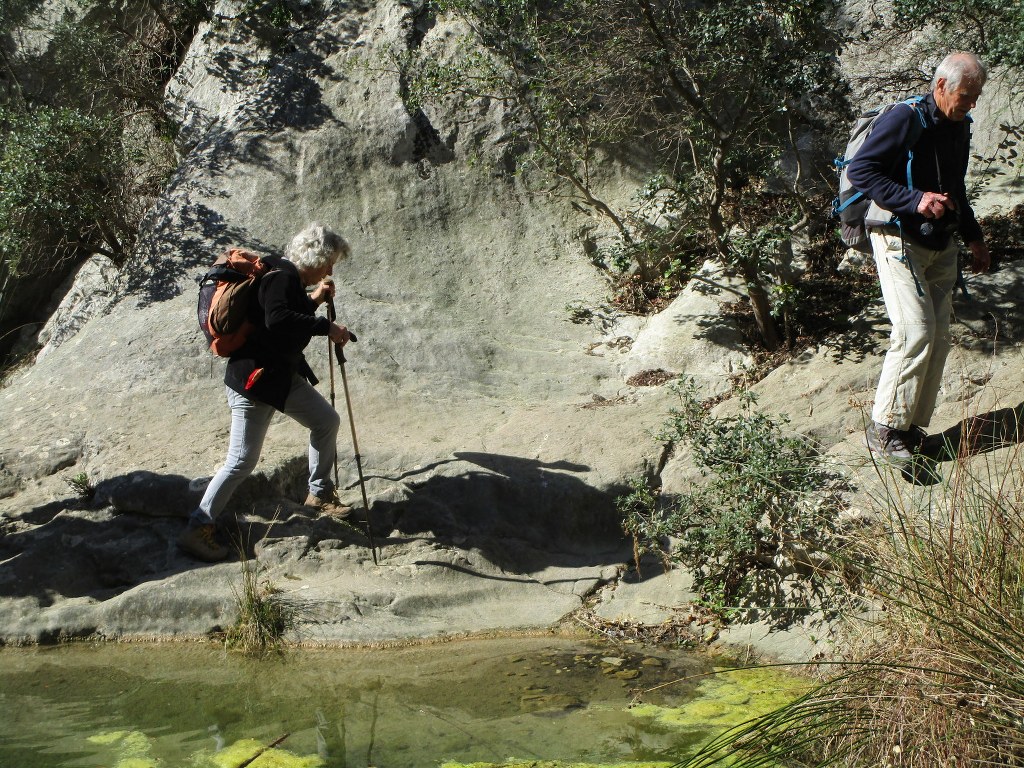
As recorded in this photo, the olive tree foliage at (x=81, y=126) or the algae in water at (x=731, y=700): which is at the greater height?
the olive tree foliage at (x=81, y=126)

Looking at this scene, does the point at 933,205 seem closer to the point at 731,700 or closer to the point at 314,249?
the point at 731,700

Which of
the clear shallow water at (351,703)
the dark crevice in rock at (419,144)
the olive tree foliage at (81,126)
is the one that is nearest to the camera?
the clear shallow water at (351,703)

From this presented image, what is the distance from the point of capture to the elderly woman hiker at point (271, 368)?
219 inches

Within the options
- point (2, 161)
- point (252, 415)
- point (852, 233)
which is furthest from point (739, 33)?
point (2, 161)

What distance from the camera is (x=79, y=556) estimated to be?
591 cm

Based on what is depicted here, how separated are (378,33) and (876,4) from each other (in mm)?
5371

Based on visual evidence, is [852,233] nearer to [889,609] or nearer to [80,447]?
[889,609]

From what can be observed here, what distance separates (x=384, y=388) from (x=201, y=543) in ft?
8.07

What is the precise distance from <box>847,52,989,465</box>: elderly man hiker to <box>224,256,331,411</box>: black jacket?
3210 mm

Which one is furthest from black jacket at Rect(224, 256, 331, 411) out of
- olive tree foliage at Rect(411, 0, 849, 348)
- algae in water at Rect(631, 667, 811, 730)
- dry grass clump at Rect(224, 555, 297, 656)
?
olive tree foliage at Rect(411, 0, 849, 348)

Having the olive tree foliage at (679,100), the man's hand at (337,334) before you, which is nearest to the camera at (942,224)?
the olive tree foliage at (679,100)

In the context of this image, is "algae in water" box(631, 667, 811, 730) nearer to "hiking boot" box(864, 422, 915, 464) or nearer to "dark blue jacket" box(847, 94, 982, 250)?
"hiking boot" box(864, 422, 915, 464)

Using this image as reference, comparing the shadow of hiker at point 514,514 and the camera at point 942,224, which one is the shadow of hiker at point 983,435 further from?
the shadow of hiker at point 514,514

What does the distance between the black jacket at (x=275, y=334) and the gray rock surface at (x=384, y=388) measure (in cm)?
103
